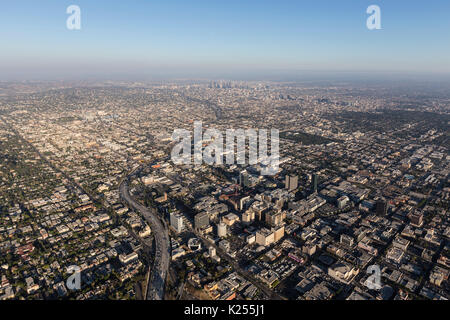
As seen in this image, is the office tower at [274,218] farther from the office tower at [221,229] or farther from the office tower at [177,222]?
the office tower at [177,222]

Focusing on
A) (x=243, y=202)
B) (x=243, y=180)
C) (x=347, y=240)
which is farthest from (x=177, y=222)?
(x=347, y=240)

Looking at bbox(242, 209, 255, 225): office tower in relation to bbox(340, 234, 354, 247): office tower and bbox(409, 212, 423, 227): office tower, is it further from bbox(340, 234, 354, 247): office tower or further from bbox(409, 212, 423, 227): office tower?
bbox(409, 212, 423, 227): office tower

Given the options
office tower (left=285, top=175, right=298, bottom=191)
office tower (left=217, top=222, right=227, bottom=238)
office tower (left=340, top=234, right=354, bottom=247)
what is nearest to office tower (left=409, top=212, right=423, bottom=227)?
office tower (left=340, top=234, right=354, bottom=247)

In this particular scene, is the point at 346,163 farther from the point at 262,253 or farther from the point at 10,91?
the point at 10,91

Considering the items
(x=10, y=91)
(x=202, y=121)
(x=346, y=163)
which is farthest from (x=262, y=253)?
(x=10, y=91)
